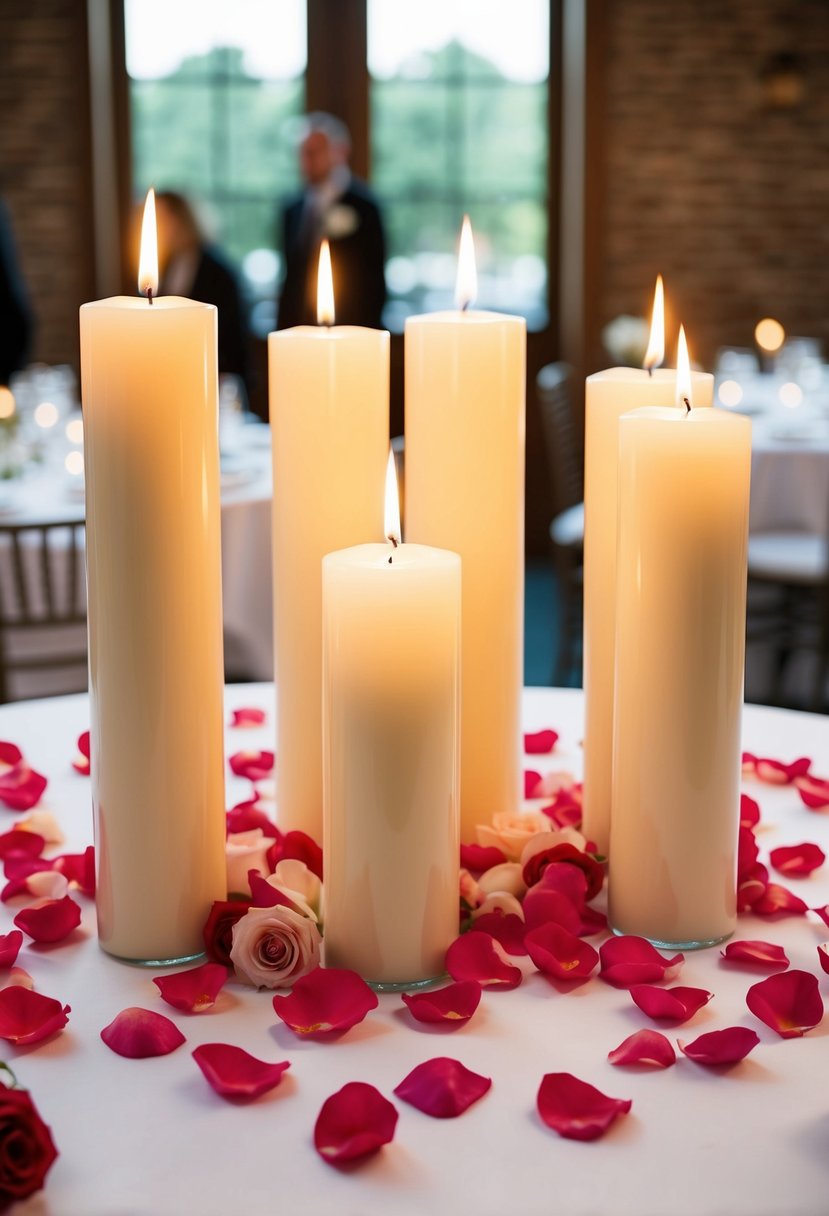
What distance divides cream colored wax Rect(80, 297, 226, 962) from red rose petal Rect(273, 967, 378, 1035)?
4.1 inches

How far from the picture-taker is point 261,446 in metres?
3.71

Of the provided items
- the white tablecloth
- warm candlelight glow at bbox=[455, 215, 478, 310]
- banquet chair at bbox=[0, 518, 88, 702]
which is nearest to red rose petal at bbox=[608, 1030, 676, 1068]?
the white tablecloth

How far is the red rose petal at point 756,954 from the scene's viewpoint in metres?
0.82

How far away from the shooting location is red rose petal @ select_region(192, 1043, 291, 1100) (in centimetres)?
69

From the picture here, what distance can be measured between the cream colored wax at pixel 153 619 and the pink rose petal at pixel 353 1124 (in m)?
0.20

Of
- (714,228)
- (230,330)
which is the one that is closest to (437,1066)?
(230,330)

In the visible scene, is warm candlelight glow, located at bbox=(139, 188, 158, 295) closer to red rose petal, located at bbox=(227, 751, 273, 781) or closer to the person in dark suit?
red rose petal, located at bbox=(227, 751, 273, 781)

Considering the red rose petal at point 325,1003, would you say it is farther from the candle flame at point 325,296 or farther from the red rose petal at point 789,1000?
the candle flame at point 325,296

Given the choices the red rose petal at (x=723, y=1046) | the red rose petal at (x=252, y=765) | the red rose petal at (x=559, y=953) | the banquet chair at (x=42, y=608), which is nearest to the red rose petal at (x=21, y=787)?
the red rose petal at (x=252, y=765)

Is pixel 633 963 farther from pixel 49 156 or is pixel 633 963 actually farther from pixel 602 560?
pixel 49 156

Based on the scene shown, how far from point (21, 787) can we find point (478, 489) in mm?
386

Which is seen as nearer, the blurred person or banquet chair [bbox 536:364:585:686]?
banquet chair [bbox 536:364:585:686]

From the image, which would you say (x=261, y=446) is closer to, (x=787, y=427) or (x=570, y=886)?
(x=787, y=427)

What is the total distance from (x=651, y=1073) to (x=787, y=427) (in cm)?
330
